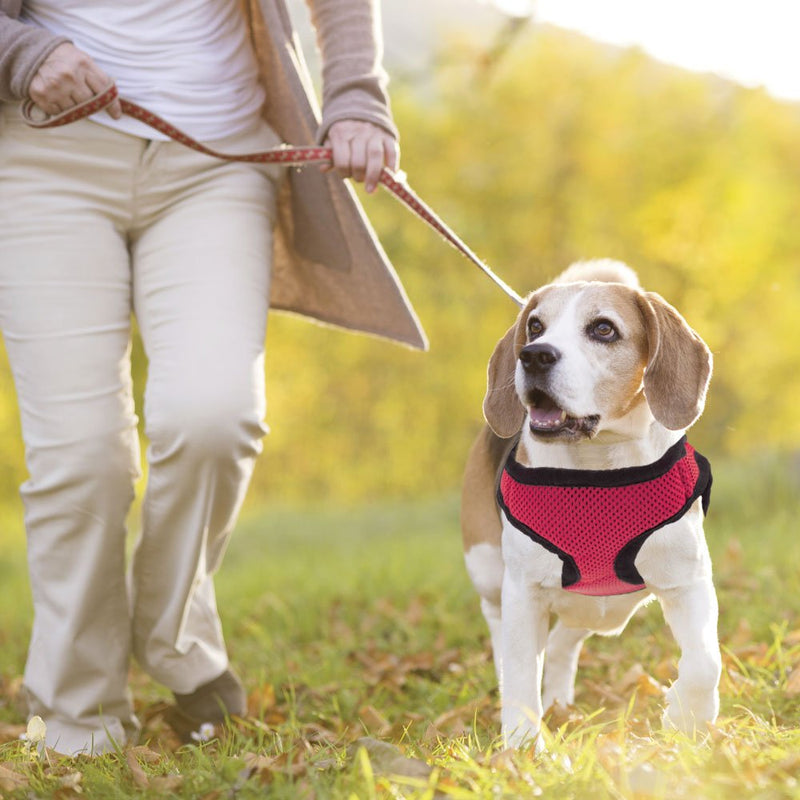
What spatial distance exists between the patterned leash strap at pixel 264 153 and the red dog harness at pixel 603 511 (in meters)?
0.57

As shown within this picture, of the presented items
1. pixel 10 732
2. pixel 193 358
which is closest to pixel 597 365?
pixel 193 358

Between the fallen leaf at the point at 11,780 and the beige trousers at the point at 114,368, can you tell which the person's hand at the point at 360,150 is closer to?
the beige trousers at the point at 114,368

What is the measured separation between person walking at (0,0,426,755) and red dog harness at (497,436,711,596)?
909 mm

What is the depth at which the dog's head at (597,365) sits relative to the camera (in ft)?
8.91

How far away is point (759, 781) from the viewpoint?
1994mm

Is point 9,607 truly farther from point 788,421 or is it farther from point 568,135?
point 788,421

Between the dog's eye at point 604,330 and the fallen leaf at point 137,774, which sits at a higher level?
the dog's eye at point 604,330

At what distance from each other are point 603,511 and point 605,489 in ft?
0.18

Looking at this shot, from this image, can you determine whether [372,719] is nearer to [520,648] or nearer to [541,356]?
[520,648]

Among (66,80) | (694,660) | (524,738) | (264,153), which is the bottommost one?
(524,738)

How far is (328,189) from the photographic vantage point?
3.63 m

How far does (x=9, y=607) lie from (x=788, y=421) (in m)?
19.8

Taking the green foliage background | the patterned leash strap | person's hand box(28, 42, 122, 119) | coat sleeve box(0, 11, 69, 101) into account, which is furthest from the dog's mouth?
the green foliage background

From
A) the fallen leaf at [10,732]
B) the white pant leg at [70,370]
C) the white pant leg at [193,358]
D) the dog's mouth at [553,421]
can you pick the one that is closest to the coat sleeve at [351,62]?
the white pant leg at [193,358]
